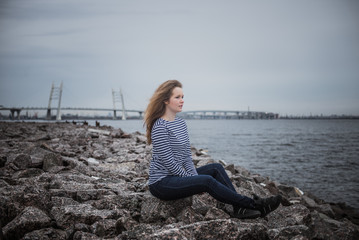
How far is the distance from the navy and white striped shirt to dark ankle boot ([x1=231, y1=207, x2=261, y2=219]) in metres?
0.62

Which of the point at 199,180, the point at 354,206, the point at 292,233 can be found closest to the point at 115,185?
the point at 199,180

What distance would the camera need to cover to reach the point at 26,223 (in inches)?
101

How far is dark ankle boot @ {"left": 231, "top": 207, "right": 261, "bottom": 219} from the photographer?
3.18 meters

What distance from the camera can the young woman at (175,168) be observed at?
3.12 m

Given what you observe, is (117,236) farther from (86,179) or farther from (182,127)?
(86,179)

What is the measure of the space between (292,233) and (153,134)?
173cm

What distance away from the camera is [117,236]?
2533 millimetres

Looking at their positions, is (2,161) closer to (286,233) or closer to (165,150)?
(165,150)

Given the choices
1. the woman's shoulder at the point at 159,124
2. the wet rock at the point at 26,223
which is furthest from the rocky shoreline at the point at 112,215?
the woman's shoulder at the point at 159,124

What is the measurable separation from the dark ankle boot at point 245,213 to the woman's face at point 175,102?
50.8 inches

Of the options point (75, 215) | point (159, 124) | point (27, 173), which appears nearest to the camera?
point (75, 215)

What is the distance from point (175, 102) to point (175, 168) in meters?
0.76

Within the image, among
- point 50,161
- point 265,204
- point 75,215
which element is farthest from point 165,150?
point 50,161

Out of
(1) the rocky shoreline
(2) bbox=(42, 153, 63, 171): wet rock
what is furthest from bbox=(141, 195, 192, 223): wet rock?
(2) bbox=(42, 153, 63, 171): wet rock
